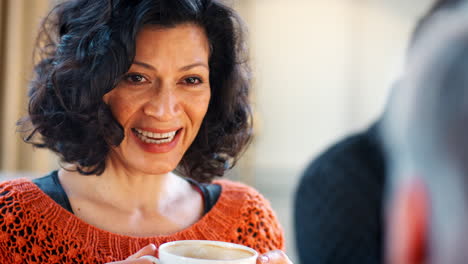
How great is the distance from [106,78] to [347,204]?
55 cm

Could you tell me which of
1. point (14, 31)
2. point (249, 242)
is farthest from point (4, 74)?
point (249, 242)

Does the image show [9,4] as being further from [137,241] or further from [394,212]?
[394,212]

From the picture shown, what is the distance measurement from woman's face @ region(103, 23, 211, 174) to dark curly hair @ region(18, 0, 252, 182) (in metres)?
0.03

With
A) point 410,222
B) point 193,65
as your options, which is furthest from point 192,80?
point 410,222

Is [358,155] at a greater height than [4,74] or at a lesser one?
greater

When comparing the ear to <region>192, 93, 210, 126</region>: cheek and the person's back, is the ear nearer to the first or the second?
the person's back

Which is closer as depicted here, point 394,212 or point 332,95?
point 394,212

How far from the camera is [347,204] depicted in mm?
578

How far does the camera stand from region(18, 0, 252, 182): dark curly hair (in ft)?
3.10

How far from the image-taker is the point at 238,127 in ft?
4.13

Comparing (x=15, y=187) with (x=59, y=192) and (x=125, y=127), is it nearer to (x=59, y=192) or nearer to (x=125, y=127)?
(x=59, y=192)

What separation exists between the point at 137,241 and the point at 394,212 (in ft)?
2.81

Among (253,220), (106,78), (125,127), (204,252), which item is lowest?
(253,220)

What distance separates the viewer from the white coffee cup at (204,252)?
2.16 feet
